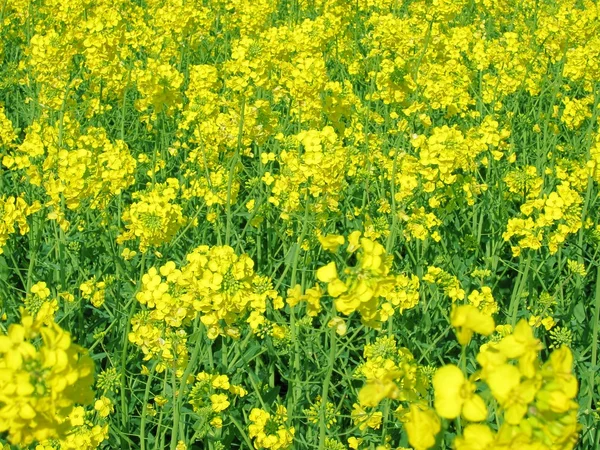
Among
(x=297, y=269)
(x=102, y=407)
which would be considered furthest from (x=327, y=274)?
(x=297, y=269)

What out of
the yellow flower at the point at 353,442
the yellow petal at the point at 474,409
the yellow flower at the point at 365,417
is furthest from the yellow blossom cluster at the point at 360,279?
the yellow flower at the point at 353,442

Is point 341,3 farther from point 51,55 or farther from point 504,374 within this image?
point 504,374

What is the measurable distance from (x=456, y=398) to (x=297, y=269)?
1.95 m

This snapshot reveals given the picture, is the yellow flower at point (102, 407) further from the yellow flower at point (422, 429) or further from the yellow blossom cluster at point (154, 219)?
the yellow flower at point (422, 429)

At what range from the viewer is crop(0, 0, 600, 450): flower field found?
1.35 m

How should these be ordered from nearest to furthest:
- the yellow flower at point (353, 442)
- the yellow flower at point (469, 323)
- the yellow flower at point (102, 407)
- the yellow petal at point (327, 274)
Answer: the yellow flower at point (469, 323) → the yellow petal at point (327, 274) → the yellow flower at point (102, 407) → the yellow flower at point (353, 442)

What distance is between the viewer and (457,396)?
1.13 metres

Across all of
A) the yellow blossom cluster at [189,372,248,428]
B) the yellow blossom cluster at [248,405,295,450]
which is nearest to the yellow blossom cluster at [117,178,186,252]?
the yellow blossom cluster at [189,372,248,428]

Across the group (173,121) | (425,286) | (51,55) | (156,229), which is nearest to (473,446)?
(156,229)

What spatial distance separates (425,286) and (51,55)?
254 centimetres

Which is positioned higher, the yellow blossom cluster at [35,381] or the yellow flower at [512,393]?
the yellow flower at [512,393]

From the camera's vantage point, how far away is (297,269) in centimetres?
305

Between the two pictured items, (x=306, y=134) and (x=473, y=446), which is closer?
(x=473, y=446)

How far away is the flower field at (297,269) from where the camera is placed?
135 centimetres
